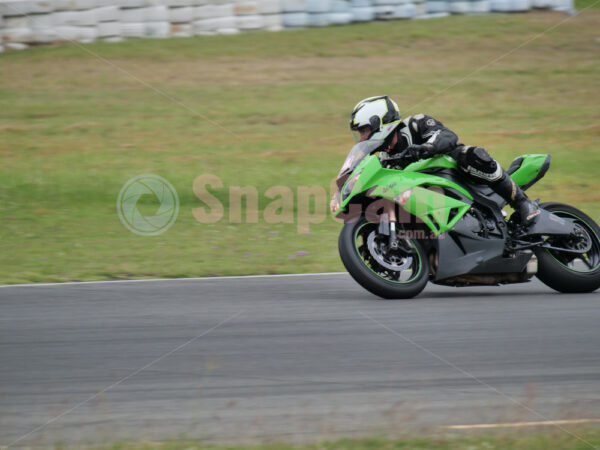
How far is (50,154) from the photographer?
14.3m

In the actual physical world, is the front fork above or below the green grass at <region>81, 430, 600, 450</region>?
above

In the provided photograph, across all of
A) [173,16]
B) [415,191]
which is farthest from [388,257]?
Answer: [173,16]

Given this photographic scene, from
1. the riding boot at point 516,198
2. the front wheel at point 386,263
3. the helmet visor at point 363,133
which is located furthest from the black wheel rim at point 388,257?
the riding boot at point 516,198

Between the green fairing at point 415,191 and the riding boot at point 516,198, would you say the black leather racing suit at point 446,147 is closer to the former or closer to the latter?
the riding boot at point 516,198

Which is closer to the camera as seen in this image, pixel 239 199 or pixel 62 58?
pixel 239 199

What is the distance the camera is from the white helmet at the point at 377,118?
6.41 m

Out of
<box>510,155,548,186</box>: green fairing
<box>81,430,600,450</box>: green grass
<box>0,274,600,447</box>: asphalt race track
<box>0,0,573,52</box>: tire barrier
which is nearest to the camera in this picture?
<box>81,430,600,450</box>: green grass

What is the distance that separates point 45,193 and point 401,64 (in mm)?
9198

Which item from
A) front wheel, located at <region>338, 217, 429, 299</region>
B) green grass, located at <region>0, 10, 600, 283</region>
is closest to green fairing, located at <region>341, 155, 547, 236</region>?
front wheel, located at <region>338, 217, 429, 299</region>

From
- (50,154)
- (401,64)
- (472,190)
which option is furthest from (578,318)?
(401,64)

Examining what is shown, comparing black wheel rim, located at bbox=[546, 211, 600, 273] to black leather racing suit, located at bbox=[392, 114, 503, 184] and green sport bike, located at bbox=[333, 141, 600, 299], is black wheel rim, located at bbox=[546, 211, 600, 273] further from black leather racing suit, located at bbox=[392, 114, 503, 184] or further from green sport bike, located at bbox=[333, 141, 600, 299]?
black leather racing suit, located at bbox=[392, 114, 503, 184]

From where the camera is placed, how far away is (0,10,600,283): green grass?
32.4 feet

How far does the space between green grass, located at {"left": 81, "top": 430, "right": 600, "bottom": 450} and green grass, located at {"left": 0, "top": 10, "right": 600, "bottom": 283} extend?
4.90 metres

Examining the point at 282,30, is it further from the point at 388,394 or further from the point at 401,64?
the point at 388,394
